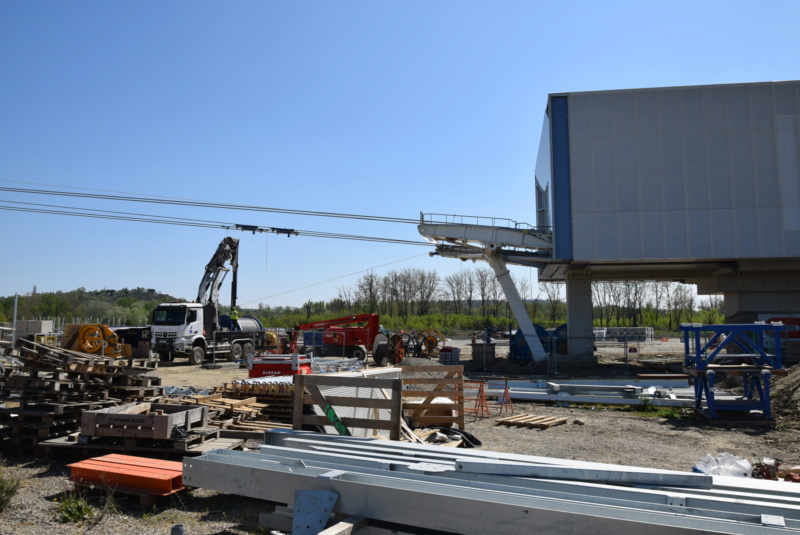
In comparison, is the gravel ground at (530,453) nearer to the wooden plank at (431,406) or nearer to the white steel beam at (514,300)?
the wooden plank at (431,406)

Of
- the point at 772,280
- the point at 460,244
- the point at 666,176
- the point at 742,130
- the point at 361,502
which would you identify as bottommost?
the point at 361,502

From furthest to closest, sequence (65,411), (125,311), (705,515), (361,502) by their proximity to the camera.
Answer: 1. (125,311)
2. (65,411)
3. (361,502)
4. (705,515)

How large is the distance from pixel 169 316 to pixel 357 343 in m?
9.69

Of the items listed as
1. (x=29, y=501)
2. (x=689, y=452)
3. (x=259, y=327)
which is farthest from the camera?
(x=259, y=327)

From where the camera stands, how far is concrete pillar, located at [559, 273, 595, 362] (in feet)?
108

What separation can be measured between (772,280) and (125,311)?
74.0 metres

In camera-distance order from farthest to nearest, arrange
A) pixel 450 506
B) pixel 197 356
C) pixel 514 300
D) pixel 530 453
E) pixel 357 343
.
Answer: pixel 514 300 < pixel 357 343 < pixel 197 356 < pixel 530 453 < pixel 450 506

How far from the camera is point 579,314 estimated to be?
3447 cm

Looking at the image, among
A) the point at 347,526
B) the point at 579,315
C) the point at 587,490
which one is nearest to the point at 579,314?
the point at 579,315

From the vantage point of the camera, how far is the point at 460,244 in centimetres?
3309

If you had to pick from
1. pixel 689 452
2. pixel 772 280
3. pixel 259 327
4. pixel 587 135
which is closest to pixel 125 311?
pixel 259 327

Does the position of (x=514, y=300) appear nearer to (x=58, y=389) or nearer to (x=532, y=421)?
(x=532, y=421)

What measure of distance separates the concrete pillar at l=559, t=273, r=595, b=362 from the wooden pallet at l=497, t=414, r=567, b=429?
19248mm

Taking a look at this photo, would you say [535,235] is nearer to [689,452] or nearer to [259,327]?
[259,327]
